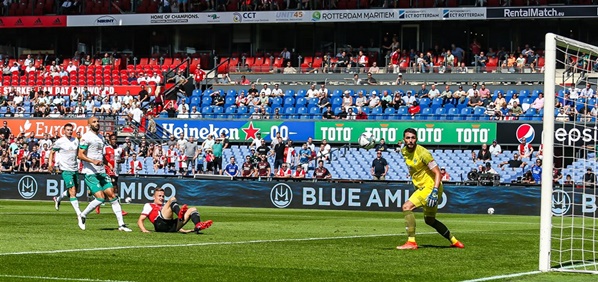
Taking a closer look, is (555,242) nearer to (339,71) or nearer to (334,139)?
(334,139)

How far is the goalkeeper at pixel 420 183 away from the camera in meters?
14.8

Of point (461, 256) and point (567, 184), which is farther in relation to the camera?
point (567, 184)

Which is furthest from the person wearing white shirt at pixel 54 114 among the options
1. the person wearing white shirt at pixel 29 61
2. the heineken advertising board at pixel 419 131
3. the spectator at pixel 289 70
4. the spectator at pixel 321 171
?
the spectator at pixel 321 171

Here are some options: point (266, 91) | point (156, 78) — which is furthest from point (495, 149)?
point (156, 78)

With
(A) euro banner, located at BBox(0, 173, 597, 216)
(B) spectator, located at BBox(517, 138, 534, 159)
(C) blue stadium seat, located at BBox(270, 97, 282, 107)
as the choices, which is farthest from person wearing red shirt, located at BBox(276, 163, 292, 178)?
(C) blue stadium seat, located at BBox(270, 97, 282, 107)

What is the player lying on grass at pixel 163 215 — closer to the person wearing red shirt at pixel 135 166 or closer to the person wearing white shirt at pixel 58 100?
the person wearing red shirt at pixel 135 166

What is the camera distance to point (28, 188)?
36.7 m

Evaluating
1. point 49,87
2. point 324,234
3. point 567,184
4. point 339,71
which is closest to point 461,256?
point 324,234

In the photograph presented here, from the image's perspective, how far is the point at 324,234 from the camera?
19.0 metres

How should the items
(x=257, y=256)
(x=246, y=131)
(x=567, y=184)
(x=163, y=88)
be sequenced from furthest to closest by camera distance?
(x=163, y=88) < (x=246, y=131) < (x=567, y=184) < (x=257, y=256)

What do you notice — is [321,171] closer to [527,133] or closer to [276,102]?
[527,133]

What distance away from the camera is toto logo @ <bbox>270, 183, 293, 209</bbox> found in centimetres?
3372

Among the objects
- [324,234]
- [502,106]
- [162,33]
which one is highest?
[162,33]

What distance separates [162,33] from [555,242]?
42.4 m
